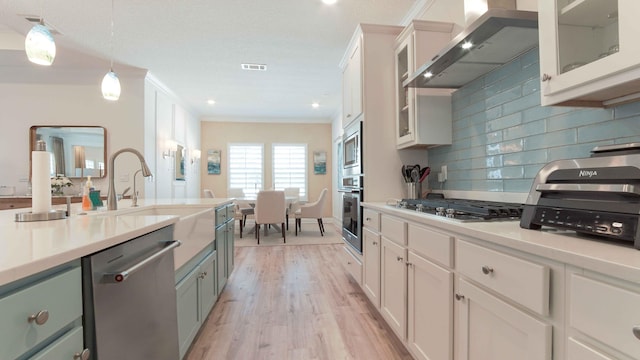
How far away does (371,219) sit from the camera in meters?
2.36

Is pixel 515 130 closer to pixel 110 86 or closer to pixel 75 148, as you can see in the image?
pixel 110 86

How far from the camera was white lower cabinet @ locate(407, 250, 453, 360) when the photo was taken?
1.27 metres

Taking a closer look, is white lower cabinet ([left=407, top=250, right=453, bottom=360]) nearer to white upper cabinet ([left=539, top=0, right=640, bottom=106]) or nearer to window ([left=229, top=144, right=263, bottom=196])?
white upper cabinet ([left=539, top=0, right=640, bottom=106])

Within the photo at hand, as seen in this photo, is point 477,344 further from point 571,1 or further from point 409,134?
point 409,134

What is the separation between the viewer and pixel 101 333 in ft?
2.74

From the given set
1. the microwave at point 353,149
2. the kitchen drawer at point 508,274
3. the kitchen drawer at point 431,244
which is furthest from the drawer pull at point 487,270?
the microwave at point 353,149

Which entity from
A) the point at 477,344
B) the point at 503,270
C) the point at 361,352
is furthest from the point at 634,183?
the point at 361,352

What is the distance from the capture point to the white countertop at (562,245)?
0.62 meters

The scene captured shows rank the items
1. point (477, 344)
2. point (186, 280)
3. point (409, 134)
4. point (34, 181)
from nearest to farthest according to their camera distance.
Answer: point (477, 344)
point (34, 181)
point (186, 280)
point (409, 134)

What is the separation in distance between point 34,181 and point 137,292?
2.31 ft

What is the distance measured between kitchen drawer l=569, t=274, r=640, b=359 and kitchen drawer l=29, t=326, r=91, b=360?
3.98ft

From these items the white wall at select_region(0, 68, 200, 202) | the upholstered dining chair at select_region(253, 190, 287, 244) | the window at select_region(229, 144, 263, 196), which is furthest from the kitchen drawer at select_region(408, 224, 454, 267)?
the window at select_region(229, 144, 263, 196)

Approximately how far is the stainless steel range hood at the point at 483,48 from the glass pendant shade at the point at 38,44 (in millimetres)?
2372

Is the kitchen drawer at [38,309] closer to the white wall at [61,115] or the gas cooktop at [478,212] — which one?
the gas cooktop at [478,212]
